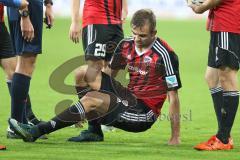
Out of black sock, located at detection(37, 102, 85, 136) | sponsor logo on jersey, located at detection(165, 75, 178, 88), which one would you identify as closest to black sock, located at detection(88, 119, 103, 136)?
black sock, located at detection(37, 102, 85, 136)

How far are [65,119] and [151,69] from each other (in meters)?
1.03

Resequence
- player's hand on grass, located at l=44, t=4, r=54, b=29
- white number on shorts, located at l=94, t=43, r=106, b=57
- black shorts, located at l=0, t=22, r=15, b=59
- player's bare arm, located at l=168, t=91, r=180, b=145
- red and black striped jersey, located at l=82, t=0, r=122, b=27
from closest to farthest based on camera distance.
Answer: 1. player's bare arm, located at l=168, t=91, r=180, b=145
2. white number on shorts, located at l=94, t=43, r=106, b=57
3. red and black striped jersey, located at l=82, t=0, r=122, b=27
4. black shorts, located at l=0, t=22, r=15, b=59
5. player's hand on grass, located at l=44, t=4, r=54, b=29

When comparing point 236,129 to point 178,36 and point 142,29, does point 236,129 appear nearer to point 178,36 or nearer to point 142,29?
point 142,29

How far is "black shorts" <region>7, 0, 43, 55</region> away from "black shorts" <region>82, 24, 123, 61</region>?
1.63ft

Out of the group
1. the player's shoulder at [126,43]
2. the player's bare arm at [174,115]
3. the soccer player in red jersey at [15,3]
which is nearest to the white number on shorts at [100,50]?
the player's shoulder at [126,43]

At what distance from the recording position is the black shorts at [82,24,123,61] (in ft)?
27.2

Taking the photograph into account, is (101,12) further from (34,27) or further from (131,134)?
(131,134)

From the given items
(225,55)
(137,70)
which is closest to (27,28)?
(137,70)

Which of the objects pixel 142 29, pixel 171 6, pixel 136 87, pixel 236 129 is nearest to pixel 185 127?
pixel 236 129

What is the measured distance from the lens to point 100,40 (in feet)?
27.3

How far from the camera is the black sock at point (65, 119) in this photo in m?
7.52

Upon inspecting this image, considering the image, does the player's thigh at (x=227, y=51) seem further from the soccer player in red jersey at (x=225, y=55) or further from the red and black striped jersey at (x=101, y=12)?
the red and black striped jersey at (x=101, y=12)

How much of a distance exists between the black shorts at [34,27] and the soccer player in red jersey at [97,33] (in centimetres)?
36

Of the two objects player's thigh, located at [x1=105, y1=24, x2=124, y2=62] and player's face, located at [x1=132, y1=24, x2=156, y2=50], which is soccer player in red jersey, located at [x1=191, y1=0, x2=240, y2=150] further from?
player's thigh, located at [x1=105, y1=24, x2=124, y2=62]
